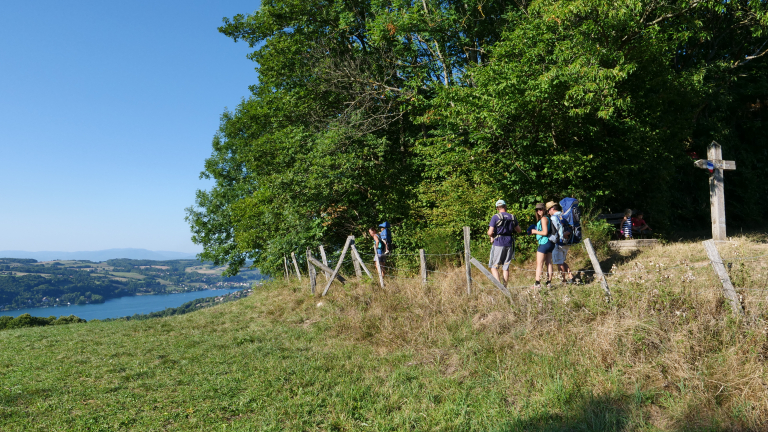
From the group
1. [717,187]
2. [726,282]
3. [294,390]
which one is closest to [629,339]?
[726,282]

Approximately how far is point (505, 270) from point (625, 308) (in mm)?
2486

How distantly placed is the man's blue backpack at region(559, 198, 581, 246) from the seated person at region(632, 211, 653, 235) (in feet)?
18.7

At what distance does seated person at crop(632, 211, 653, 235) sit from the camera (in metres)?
13.2

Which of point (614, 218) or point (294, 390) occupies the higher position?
point (614, 218)

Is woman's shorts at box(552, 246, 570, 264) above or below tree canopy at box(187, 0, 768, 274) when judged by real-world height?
below

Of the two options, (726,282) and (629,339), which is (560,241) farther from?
(629,339)

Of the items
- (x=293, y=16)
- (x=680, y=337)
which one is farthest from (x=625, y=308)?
(x=293, y=16)

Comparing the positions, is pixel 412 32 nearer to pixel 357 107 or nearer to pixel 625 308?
pixel 357 107

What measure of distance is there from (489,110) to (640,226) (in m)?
6.15

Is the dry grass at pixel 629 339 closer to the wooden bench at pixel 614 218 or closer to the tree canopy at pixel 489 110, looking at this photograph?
the tree canopy at pixel 489 110

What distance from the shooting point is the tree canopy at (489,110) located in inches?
456

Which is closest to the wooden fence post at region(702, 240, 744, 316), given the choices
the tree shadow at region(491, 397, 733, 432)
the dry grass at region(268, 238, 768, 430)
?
the dry grass at region(268, 238, 768, 430)

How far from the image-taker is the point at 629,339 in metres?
4.98

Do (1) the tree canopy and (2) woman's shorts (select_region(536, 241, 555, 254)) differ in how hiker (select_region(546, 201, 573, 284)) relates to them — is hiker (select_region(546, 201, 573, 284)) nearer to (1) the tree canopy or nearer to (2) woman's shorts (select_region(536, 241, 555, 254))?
(2) woman's shorts (select_region(536, 241, 555, 254))
